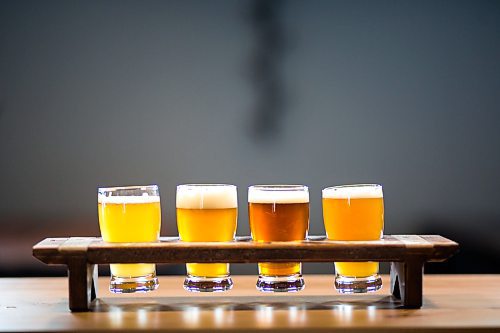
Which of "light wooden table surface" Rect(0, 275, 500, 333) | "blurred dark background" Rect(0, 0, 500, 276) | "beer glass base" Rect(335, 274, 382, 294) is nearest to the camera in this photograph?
"light wooden table surface" Rect(0, 275, 500, 333)

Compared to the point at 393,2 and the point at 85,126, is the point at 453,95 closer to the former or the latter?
the point at 393,2

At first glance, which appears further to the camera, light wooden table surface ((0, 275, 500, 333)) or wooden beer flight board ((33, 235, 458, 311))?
wooden beer flight board ((33, 235, 458, 311))

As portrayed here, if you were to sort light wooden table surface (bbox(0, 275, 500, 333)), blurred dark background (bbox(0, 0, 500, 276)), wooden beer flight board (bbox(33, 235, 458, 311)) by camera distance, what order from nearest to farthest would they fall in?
light wooden table surface (bbox(0, 275, 500, 333)), wooden beer flight board (bbox(33, 235, 458, 311)), blurred dark background (bbox(0, 0, 500, 276))

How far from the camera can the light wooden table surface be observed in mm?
1276

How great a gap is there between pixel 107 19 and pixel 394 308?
3.29 feet

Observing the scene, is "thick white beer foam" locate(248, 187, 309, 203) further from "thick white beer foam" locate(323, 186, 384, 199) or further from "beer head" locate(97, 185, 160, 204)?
"beer head" locate(97, 185, 160, 204)

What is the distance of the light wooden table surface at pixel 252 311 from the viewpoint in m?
1.28

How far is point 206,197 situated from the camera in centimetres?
147

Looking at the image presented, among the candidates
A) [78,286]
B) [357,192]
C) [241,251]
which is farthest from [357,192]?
[78,286]

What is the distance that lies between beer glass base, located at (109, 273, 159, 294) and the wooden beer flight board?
0.40ft

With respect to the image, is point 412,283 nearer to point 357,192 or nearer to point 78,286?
point 357,192

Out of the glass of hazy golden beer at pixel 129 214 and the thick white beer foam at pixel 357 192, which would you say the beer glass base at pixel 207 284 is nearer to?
the glass of hazy golden beer at pixel 129 214

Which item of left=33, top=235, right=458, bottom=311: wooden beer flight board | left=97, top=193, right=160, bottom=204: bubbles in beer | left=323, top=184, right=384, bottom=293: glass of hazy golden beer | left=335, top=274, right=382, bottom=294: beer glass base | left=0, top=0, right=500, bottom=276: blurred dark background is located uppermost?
left=0, top=0, right=500, bottom=276: blurred dark background

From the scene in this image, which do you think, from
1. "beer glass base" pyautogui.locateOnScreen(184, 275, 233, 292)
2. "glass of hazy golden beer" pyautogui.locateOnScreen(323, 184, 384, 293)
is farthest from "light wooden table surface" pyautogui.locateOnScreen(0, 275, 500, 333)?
"glass of hazy golden beer" pyautogui.locateOnScreen(323, 184, 384, 293)
